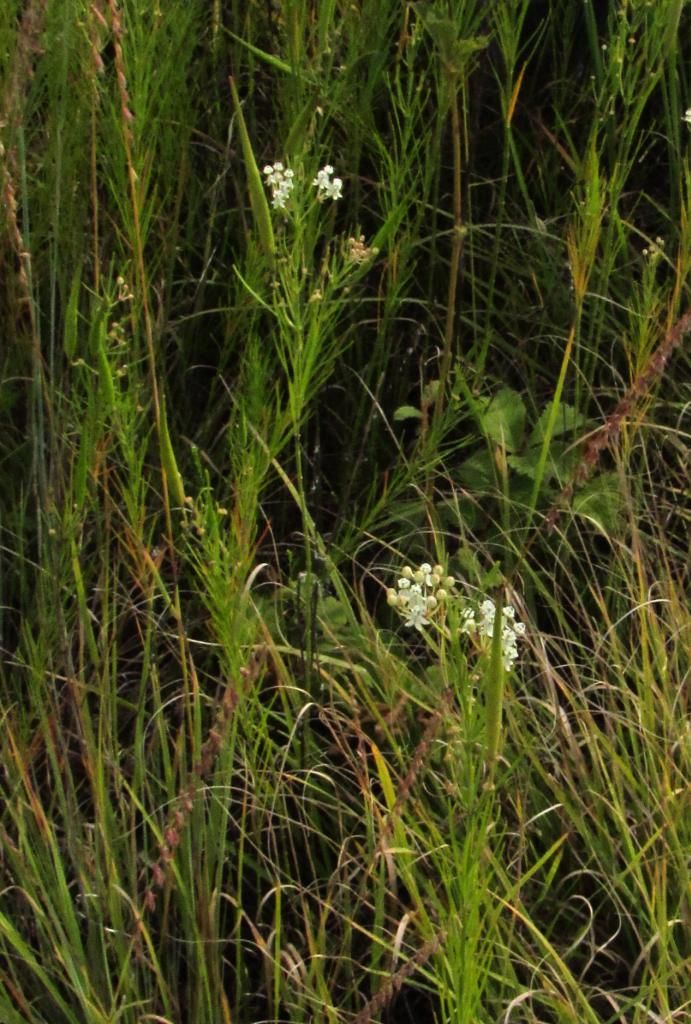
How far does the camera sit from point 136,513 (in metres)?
1.48

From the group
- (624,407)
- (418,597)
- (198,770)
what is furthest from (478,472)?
(198,770)

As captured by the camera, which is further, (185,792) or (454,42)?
(454,42)

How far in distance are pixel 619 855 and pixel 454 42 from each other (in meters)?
0.93

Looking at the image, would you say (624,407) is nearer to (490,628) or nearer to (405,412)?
(490,628)

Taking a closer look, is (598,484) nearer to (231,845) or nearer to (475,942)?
(231,845)

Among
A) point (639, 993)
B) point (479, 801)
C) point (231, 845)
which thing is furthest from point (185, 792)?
point (639, 993)

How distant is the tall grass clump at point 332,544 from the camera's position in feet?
4.64

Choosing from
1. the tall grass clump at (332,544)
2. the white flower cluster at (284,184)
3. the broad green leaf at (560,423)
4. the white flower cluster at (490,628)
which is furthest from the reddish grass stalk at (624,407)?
the white flower cluster at (284,184)

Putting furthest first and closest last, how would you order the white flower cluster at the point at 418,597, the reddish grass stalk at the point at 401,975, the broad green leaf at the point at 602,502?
1. the broad green leaf at the point at 602,502
2. the white flower cluster at the point at 418,597
3. the reddish grass stalk at the point at 401,975

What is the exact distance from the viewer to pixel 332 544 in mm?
1766

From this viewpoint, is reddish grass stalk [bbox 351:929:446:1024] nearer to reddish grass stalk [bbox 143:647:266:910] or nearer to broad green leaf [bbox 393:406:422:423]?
reddish grass stalk [bbox 143:647:266:910]

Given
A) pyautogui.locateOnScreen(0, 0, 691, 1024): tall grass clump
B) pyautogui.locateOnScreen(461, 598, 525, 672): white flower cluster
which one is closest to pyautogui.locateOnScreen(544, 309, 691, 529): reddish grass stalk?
pyautogui.locateOnScreen(0, 0, 691, 1024): tall grass clump

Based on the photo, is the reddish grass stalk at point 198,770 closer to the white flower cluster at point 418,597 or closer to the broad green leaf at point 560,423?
the white flower cluster at point 418,597

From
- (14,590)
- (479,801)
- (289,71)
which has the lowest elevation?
(14,590)
